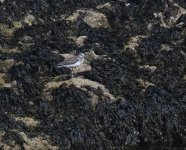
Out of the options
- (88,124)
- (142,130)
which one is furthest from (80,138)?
(142,130)

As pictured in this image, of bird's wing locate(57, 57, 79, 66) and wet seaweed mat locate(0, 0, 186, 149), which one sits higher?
bird's wing locate(57, 57, 79, 66)

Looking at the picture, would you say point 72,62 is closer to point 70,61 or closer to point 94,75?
point 70,61

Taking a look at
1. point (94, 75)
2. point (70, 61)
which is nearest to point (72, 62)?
point (70, 61)

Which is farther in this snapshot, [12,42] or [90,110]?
[12,42]

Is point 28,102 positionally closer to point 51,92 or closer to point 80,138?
point 51,92

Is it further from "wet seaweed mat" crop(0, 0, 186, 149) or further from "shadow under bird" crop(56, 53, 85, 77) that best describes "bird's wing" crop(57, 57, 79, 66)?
"wet seaweed mat" crop(0, 0, 186, 149)

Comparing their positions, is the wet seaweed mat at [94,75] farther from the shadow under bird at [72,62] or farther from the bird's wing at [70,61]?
the bird's wing at [70,61]

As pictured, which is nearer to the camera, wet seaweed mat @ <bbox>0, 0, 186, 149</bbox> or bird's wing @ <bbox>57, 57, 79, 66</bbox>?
wet seaweed mat @ <bbox>0, 0, 186, 149</bbox>

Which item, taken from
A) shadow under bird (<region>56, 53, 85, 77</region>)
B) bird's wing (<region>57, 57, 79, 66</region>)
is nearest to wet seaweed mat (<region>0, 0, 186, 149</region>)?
shadow under bird (<region>56, 53, 85, 77</region>)
